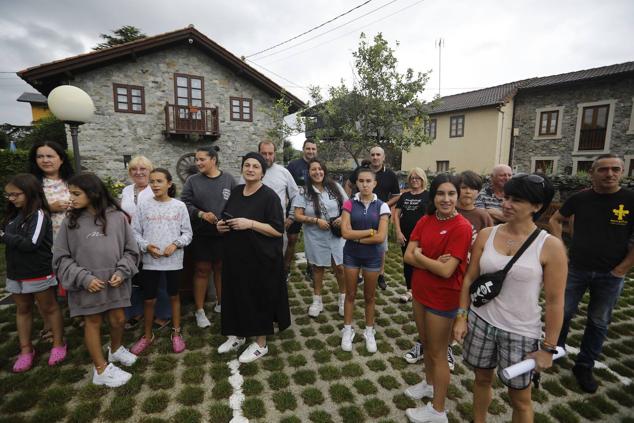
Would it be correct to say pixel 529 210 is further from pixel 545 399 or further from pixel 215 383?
pixel 215 383

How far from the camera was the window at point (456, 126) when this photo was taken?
2173 cm

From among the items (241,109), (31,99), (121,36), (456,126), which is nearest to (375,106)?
(241,109)

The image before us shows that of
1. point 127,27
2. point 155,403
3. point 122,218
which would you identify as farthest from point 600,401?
point 127,27

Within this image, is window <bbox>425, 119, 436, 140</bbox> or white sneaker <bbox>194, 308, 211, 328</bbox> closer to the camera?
white sneaker <bbox>194, 308, 211, 328</bbox>

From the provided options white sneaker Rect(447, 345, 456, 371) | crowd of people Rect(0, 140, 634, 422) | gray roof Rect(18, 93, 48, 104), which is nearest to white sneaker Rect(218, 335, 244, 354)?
crowd of people Rect(0, 140, 634, 422)

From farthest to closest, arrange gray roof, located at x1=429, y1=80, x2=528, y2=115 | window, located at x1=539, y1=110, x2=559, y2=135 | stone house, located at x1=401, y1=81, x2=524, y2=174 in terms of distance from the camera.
Result: stone house, located at x1=401, y1=81, x2=524, y2=174 → gray roof, located at x1=429, y1=80, x2=528, y2=115 → window, located at x1=539, y1=110, x2=559, y2=135

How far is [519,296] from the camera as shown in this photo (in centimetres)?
178

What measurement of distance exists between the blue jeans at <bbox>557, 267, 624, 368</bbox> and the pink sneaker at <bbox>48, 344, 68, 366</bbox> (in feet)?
16.1

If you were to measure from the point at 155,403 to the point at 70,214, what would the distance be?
5.79ft

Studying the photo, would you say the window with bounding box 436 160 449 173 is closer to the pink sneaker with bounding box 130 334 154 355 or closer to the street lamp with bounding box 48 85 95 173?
the street lamp with bounding box 48 85 95 173

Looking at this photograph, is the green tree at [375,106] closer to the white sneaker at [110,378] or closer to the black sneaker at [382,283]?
the black sneaker at [382,283]

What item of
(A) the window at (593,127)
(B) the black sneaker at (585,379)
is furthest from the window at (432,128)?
(B) the black sneaker at (585,379)

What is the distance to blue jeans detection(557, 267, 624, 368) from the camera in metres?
2.75

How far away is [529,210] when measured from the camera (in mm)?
1744
